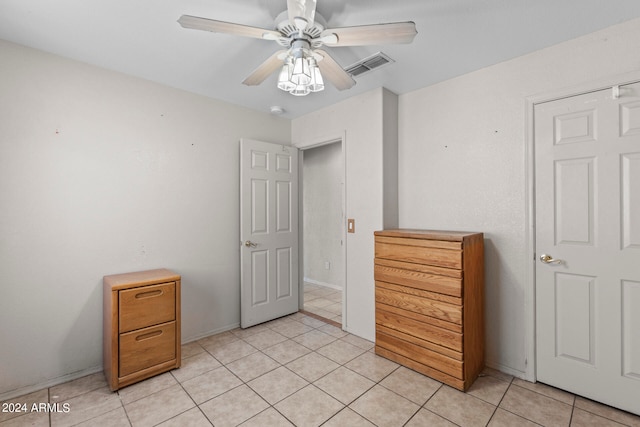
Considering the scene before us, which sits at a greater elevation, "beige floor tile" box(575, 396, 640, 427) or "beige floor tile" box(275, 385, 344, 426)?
"beige floor tile" box(575, 396, 640, 427)

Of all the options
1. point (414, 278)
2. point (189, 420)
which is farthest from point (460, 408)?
point (189, 420)

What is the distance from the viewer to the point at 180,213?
2912mm

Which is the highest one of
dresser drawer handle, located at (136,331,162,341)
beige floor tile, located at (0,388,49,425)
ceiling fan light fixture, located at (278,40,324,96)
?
ceiling fan light fixture, located at (278,40,324,96)

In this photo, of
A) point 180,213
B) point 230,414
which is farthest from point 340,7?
point 230,414

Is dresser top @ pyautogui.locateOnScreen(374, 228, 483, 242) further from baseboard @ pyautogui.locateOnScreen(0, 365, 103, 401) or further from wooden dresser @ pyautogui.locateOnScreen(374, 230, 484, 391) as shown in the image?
baseboard @ pyautogui.locateOnScreen(0, 365, 103, 401)

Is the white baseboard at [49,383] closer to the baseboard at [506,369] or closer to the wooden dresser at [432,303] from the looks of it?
the wooden dresser at [432,303]

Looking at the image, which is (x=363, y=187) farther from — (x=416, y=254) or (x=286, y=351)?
(x=286, y=351)

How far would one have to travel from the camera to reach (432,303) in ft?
7.56

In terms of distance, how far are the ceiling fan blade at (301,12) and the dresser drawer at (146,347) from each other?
2.37m

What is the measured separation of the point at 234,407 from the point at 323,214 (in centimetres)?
343

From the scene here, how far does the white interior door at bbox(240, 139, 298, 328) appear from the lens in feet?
10.8

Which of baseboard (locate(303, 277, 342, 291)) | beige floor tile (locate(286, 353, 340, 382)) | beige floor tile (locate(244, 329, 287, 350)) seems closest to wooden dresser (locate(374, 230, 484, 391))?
beige floor tile (locate(286, 353, 340, 382))

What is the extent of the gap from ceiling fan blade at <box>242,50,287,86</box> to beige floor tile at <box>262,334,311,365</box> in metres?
2.27

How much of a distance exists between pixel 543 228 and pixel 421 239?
0.88m
